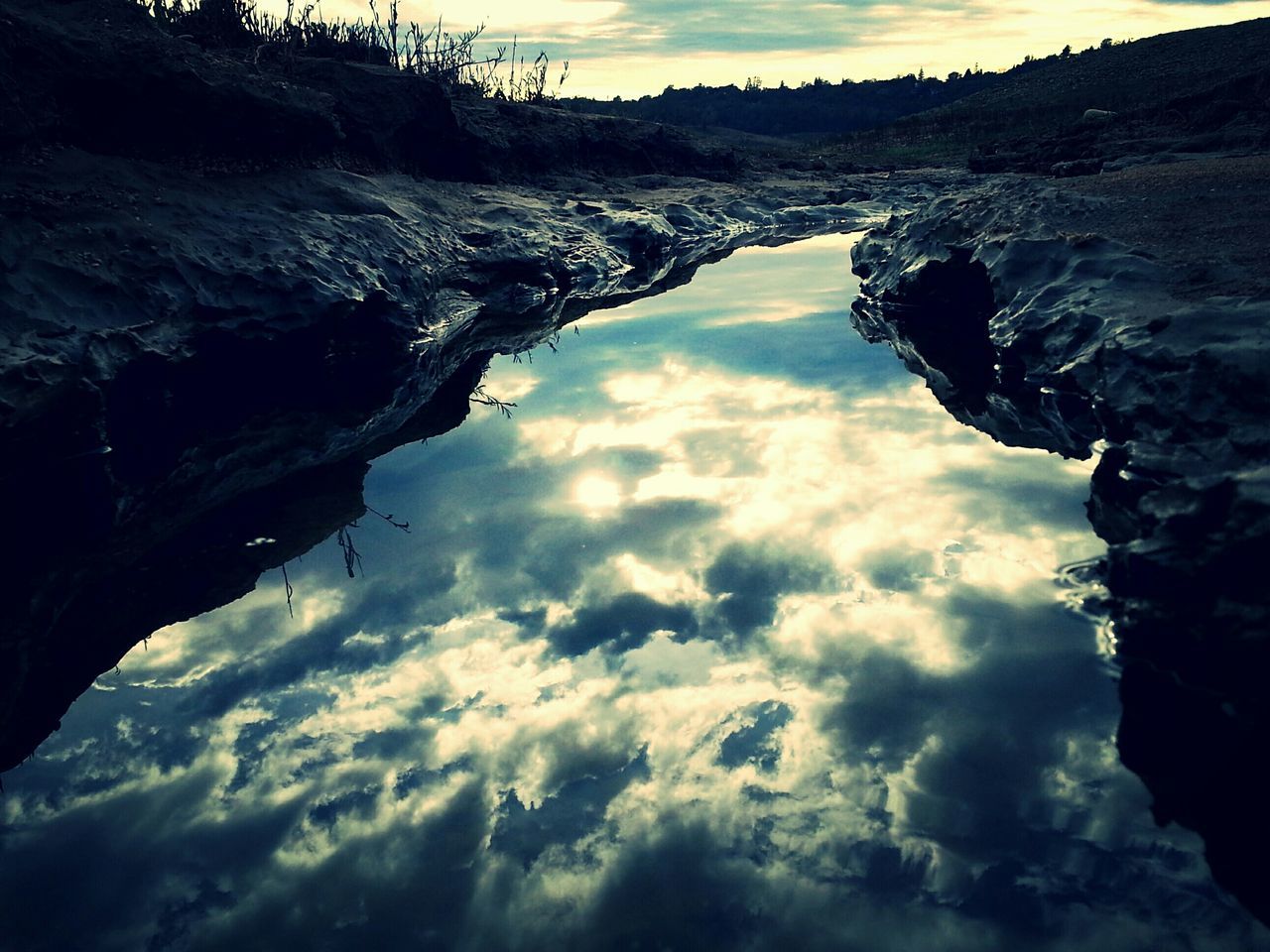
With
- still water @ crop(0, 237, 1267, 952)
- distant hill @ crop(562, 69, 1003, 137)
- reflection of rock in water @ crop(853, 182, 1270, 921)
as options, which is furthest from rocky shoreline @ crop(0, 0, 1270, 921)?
distant hill @ crop(562, 69, 1003, 137)

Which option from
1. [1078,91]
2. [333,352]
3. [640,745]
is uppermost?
[1078,91]

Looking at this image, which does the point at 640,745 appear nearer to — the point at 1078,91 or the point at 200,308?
the point at 200,308

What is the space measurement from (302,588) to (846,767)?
2406mm

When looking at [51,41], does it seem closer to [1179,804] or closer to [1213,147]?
[1179,804]

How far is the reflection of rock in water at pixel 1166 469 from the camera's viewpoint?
2365mm

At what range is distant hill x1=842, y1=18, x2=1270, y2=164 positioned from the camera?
970 inches

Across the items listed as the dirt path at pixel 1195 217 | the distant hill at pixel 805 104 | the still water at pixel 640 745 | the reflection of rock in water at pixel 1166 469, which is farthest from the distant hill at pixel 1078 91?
the still water at pixel 640 745

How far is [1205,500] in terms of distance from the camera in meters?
2.73

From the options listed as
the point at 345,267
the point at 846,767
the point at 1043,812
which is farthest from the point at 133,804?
the point at 345,267

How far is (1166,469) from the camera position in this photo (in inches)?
119

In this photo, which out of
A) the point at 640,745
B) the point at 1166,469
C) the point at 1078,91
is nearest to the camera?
the point at 640,745

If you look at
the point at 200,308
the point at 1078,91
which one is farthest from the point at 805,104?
the point at 200,308

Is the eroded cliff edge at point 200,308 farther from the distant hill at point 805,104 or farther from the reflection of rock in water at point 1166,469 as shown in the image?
the distant hill at point 805,104

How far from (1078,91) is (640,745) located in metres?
35.7
